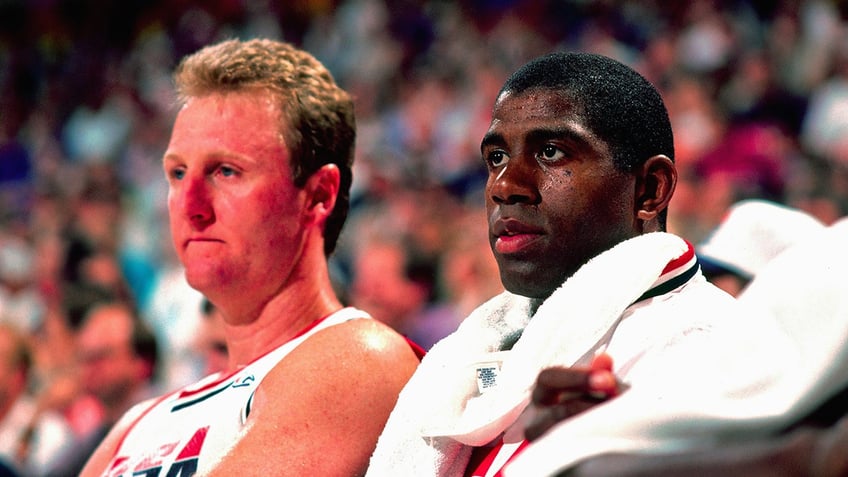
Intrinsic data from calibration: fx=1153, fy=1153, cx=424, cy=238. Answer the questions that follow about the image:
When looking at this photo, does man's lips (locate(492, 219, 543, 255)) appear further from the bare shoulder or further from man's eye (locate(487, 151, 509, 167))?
the bare shoulder

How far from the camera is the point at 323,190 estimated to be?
8.32 ft

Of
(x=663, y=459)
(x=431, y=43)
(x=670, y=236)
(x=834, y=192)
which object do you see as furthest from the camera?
(x=431, y=43)

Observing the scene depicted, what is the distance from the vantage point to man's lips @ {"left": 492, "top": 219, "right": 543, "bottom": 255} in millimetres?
1773

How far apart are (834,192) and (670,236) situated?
3.24 metres

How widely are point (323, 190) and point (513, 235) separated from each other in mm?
832

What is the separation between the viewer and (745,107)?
6.93 meters

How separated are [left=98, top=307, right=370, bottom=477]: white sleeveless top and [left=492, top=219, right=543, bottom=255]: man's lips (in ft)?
2.23

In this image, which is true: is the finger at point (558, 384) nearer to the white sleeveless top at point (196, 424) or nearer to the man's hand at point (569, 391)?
the man's hand at point (569, 391)

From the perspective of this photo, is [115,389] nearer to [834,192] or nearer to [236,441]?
[236,441]

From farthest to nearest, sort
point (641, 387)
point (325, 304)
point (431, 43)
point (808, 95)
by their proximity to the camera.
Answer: point (431, 43), point (808, 95), point (325, 304), point (641, 387)

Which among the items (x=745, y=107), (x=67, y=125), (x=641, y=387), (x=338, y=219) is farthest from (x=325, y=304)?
(x=67, y=125)

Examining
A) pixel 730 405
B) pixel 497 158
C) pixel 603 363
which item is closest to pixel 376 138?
pixel 497 158

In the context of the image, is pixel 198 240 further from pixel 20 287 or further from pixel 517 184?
pixel 20 287

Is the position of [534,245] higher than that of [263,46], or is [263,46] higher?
[263,46]
